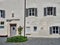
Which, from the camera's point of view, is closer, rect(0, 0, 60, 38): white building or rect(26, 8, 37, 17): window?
rect(0, 0, 60, 38): white building

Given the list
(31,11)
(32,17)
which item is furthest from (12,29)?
(31,11)

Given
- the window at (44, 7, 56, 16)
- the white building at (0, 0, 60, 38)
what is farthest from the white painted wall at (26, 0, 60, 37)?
the window at (44, 7, 56, 16)

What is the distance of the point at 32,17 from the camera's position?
32719 millimetres

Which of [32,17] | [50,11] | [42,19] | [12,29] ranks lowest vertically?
[12,29]

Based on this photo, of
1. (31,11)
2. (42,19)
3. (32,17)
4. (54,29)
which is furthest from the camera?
(31,11)

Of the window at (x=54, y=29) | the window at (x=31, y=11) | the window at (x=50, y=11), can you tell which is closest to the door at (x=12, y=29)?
the window at (x=31, y=11)

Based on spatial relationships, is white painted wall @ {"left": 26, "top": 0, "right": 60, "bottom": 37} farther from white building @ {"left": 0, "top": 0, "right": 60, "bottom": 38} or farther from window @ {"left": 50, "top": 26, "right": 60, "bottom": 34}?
window @ {"left": 50, "top": 26, "right": 60, "bottom": 34}

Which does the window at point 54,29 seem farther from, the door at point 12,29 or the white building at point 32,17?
the door at point 12,29

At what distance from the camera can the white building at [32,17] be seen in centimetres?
3225

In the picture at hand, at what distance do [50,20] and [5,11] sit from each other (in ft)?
23.1

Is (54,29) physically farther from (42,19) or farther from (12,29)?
(12,29)

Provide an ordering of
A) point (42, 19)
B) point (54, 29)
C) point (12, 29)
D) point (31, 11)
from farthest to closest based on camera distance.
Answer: point (12, 29), point (31, 11), point (42, 19), point (54, 29)

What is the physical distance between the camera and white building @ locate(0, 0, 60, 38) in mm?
32250

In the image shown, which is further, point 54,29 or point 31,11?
point 31,11
